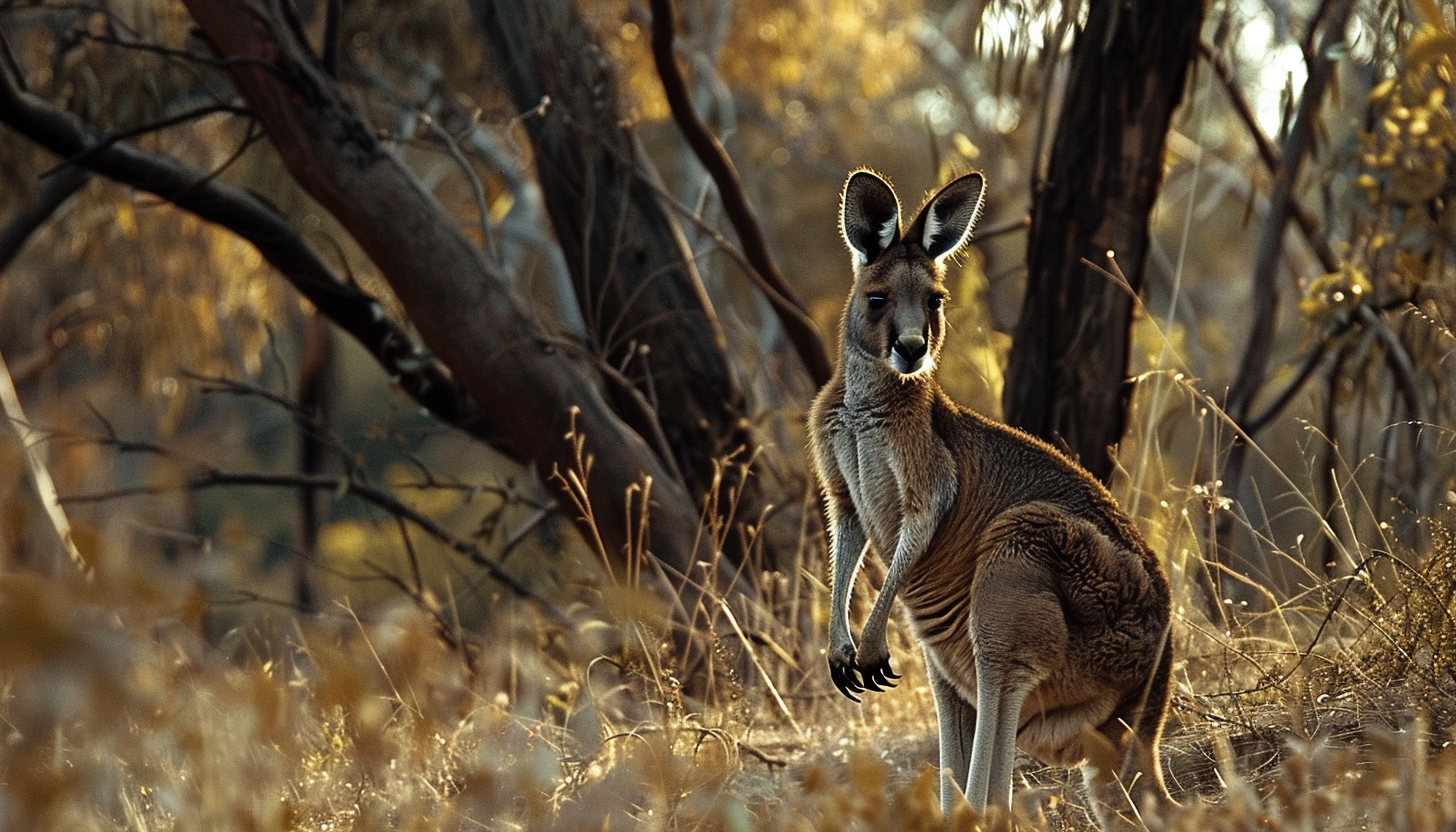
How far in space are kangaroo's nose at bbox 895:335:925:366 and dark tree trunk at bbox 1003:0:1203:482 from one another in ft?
6.79

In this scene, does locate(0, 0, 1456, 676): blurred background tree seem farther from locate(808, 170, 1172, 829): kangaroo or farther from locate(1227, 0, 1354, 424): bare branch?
locate(808, 170, 1172, 829): kangaroo

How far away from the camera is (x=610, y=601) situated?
11.3ft

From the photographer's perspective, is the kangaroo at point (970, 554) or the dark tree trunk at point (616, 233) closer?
the kangaroo at point (970, 554)

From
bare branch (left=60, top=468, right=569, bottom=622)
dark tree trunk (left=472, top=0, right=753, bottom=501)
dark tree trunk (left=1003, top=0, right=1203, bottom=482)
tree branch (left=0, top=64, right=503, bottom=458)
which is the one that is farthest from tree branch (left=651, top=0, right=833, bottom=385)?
bare branch (left=60, top=468, right=569, bottom=622)

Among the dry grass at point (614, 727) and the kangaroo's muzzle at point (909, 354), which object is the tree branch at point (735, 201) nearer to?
the dry grass at point (614, 727)

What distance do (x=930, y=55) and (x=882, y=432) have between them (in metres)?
11.4

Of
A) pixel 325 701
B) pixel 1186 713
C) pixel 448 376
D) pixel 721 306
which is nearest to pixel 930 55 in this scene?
pixel 721 306

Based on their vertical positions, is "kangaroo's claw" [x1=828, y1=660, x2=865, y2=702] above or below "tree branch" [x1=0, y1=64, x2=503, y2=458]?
below

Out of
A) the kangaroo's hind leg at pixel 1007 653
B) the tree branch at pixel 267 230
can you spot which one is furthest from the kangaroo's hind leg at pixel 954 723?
the tree branch at pixel 267 230

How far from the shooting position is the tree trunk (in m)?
5.00

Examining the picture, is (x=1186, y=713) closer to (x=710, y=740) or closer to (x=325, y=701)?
(x=710, y=740)

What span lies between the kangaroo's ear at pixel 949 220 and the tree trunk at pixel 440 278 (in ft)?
6.41

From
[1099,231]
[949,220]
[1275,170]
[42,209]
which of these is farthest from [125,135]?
[1275,170]

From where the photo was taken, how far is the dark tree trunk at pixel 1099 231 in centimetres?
502
